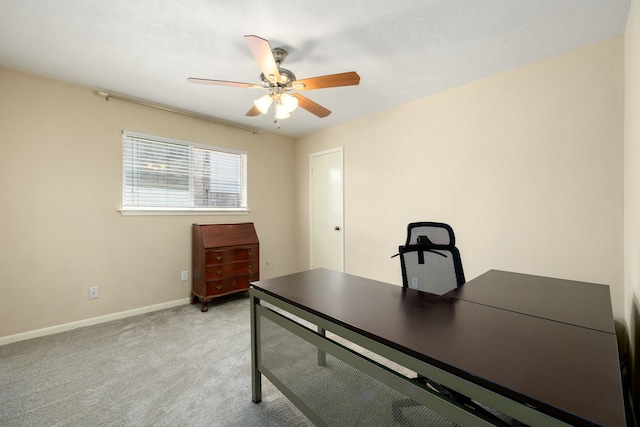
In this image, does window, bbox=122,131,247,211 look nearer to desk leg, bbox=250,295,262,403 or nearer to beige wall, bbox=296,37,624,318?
beige wall, bbox=296,37,624,318

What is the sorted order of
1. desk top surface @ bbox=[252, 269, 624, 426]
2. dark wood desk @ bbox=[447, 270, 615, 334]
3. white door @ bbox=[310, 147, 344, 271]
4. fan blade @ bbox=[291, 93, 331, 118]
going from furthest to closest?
white door @ bbox=[310, 147, 344, 271] → fan blade @ bbox=[291, 93, 331, 118] → dark wood desk @ bbox=[447, 270, 615, 334] → desk top surface @ bbox=[252, 269, 624, 426]

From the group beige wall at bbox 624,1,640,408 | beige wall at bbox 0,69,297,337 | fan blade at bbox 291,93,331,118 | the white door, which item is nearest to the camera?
beige wall at bbox 624,1,640,408

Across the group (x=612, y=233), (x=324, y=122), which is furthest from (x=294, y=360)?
(x=324, y=122)

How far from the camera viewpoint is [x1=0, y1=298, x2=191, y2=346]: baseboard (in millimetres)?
2483

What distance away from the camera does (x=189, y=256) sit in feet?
11.7

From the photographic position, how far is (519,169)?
238 cm

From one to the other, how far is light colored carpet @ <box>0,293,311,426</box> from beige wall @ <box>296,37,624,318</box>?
83.0 inches

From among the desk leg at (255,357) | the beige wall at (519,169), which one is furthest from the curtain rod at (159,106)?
the desk leg at (255,357)

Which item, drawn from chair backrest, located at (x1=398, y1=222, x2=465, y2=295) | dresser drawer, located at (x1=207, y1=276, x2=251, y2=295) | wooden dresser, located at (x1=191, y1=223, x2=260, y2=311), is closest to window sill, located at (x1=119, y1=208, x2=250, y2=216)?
wooden dresser, located at (x1=191, y1=223, x2=260, y2=311)

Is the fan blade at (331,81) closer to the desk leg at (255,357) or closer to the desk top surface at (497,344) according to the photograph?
the desk top surface at (497,344)

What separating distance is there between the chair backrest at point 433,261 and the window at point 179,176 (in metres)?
2.86

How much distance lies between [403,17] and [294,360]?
2327mm

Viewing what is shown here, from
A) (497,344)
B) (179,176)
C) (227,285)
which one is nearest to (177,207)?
(179,176)

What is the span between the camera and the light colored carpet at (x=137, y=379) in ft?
5.30
